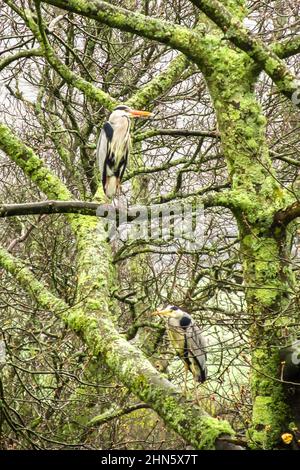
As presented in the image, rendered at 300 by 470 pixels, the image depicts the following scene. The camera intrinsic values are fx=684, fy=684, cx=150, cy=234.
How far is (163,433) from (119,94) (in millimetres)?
5112

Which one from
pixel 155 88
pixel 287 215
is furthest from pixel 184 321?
pixel 155 88

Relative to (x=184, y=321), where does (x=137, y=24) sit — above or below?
above

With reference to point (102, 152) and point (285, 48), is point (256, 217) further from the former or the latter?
point (102, 152)

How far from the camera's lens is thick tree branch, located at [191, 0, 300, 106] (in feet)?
13.1

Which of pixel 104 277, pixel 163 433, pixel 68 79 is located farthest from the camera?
pixel 163 433

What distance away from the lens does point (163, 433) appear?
10.3 meters

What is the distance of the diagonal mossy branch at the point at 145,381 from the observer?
12.2 ft

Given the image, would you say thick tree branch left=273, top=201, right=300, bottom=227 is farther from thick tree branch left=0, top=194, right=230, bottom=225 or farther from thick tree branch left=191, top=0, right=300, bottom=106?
thick tree branch left=191, top=0, right=300, bottom=106

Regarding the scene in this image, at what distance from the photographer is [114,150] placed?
6.40 meters

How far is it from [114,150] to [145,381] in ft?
9.71

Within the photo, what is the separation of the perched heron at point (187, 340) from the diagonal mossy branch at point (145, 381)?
982 millimetres

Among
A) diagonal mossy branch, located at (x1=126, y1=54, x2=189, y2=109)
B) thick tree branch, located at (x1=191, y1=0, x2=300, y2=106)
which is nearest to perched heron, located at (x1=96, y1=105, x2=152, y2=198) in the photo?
diagonal mossy branch, located at (x1=126, y1=54, x2=189, y2=109)

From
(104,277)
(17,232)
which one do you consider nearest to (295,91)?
(104,277)
